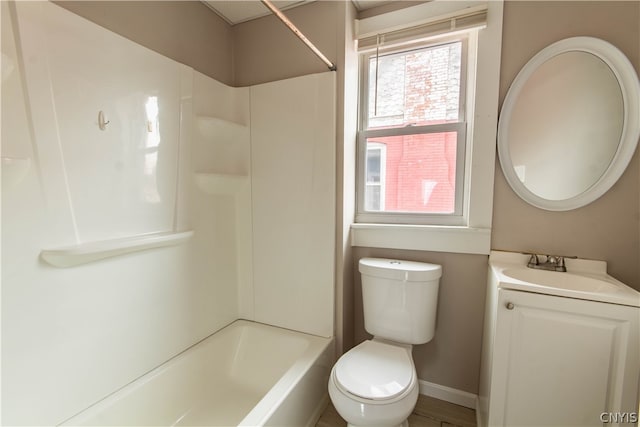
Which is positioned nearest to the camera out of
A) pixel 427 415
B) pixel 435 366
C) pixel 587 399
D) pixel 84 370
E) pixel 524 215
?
pixel 587 399

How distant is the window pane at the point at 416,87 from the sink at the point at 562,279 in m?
0.93

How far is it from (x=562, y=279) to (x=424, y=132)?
1.04 metres

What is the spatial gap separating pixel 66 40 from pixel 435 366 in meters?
2.42

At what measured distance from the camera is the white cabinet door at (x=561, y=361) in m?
0.95

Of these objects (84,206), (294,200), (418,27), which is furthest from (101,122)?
(418,27)

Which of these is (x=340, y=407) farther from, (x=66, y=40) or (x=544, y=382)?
(x=66, y=40)

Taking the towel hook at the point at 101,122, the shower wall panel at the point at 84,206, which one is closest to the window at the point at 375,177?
the shower wall panel at the point at 84,206

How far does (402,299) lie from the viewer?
151cm

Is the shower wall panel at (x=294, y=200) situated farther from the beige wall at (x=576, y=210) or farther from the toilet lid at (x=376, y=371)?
the beige wall at (x=576, y=210)

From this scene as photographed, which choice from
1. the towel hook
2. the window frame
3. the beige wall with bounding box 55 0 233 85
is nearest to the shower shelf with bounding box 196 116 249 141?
the beige wall with bounding box 55 0 233 85

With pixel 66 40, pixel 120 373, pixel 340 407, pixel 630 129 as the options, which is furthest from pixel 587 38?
pixel 120 373

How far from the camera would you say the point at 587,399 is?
3.30 feet

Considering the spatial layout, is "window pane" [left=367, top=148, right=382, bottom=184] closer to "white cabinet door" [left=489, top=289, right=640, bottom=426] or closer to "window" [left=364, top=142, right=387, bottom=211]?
"window" [left=364, top=142, right=387, bottom=211]

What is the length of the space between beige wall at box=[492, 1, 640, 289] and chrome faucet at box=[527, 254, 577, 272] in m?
0.05
